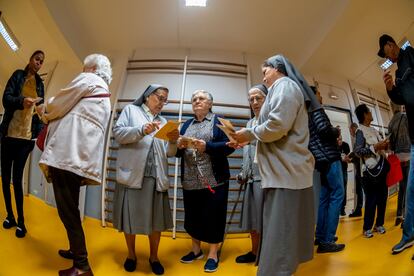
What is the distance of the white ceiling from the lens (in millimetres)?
547

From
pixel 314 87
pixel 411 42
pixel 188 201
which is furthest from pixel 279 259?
pixel 411 42

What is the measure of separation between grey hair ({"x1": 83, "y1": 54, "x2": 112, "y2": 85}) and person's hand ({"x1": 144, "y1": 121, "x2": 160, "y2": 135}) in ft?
0.76

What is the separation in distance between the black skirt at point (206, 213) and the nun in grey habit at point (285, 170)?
0.62 ft

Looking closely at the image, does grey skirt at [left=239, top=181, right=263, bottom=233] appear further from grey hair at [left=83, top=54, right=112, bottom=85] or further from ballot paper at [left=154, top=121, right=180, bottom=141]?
grey hair at [left=83, top=54, right=112, bottom=85]

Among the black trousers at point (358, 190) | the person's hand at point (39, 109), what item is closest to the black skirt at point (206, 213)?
the black trousers at point (358, 190)

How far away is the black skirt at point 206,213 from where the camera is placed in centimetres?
81

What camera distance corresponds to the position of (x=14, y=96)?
595 millimetres

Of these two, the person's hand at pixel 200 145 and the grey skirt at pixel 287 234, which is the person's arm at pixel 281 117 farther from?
the person's hand at pixel 200 145

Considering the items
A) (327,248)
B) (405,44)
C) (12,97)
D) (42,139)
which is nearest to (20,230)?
(42,139)

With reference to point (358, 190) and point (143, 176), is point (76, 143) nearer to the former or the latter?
point (143, 176)

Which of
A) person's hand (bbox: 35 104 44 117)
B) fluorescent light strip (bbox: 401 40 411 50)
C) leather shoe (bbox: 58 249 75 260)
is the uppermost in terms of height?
fluorescent light strip (bbox: 401 40 411 50)

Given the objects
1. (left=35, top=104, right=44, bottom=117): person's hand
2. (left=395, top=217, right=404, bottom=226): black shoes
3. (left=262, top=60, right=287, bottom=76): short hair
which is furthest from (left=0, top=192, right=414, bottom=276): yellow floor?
(left=262, top=60, right=287, bottom=76): short hair

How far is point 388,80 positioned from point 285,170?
347 mm

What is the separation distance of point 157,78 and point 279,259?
64 cm
